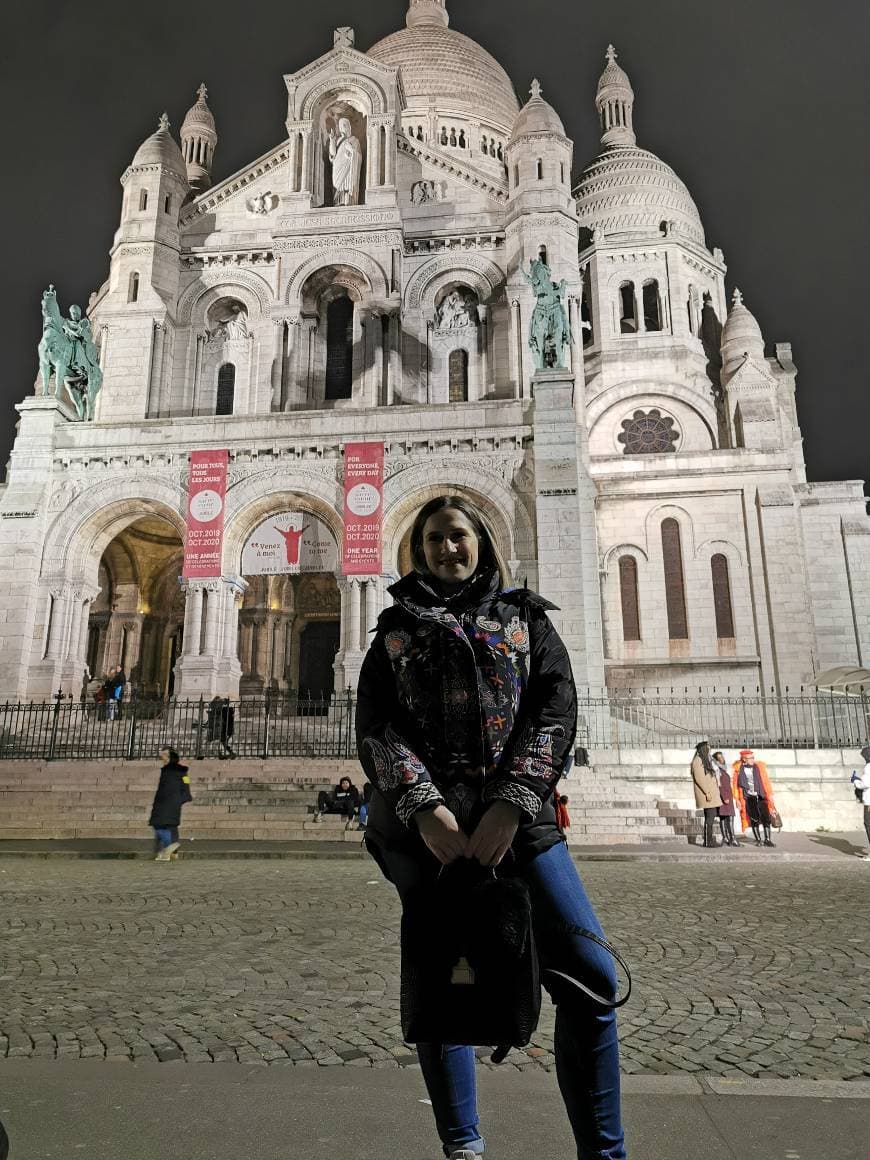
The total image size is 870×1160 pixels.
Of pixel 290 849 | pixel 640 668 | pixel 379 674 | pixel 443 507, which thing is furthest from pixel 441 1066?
pixel 640 668

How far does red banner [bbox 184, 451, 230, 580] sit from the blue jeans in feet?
66.4

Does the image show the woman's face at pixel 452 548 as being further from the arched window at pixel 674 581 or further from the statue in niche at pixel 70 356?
the arched window at pixel 674 581

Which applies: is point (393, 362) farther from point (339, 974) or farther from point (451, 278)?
point (339, 974)

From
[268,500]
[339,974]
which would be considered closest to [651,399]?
[268,500]

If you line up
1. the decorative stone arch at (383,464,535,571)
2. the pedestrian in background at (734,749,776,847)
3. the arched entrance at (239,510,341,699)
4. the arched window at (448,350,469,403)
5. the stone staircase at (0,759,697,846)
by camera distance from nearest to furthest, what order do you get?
1. the pedestrian in background at (734,749,776,847)
2. the stone staircase at (0,759,697,846)
3. the decorative stone arch at (383,464,535,571)
4. the arched entrance at (239,510,341,699)
5. the arched window at (448,350,469,403)

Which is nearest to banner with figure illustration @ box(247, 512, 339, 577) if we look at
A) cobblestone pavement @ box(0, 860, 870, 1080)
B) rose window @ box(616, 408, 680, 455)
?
cobblestone pavement @ box(0, 860, 870, 1080)

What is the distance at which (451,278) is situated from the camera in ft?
94.2

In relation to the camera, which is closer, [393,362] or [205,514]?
[205,514]

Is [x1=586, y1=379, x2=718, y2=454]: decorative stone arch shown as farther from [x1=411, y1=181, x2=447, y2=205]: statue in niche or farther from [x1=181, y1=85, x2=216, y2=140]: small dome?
[x1=181, y1=85, x2=216, y2=140]: small dome

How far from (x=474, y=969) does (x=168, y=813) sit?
32.8 ft

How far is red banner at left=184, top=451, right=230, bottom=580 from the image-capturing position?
21.8 metres

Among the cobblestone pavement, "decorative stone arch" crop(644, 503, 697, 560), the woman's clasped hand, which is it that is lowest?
the cobblestone pavement

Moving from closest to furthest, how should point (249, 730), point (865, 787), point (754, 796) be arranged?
point (865, 787)
point (754, 796)
point (249, 730)

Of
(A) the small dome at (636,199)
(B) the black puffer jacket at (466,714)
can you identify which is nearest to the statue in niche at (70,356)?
(A) the small dome at (636,199)
